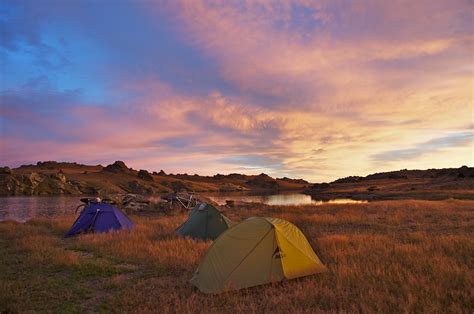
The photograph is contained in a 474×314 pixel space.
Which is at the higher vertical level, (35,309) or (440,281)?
(440,281)

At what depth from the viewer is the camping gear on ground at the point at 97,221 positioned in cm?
1825

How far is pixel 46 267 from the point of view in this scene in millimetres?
10992

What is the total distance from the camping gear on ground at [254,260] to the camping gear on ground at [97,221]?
36.3ft

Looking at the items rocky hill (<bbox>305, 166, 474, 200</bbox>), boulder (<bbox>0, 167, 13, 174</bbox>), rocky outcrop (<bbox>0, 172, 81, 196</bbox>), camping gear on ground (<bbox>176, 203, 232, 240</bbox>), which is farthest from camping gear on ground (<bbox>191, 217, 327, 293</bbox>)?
boulder (<bbox>0, 167, 13, 174</bbox>)

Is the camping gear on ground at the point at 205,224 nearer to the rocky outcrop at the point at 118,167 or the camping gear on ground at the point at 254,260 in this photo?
the camping gear on ground at the point at 254,260

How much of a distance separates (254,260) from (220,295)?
136 cm

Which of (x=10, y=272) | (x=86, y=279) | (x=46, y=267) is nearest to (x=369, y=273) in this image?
(x=86, y=279)

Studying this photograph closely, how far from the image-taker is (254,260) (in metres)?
8.96

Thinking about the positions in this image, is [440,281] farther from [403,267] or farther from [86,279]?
[86,279]

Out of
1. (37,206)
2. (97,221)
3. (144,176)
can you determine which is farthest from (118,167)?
(97,221)

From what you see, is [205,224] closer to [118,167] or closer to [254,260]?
[254,260]

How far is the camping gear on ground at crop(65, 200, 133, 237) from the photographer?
59.9 ft

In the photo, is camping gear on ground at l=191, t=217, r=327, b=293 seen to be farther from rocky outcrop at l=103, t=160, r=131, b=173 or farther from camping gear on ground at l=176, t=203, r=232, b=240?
rocky outcrop at l=103, t=160, r=131, b=173

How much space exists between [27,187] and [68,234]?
6926 centimetres
